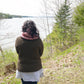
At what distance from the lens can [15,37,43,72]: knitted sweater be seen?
1.35m

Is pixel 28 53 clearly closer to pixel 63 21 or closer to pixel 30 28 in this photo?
pixel 30 28

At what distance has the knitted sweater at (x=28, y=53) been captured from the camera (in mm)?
1353

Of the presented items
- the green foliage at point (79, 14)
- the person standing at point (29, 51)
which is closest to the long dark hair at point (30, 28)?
the person standing at point (29, 51)

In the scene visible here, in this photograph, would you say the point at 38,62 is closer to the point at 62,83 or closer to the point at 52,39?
the point at 62,83

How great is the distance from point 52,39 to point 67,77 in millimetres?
10833

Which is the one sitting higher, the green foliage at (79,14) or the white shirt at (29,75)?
the green foliage at (79,14)

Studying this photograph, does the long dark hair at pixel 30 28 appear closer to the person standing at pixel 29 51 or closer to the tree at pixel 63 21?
the person standing at pixel 29 51

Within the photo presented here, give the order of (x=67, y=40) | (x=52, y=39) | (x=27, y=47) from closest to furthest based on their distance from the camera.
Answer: (x=27, y=47), (x=67, y=40), (x=52, y=39)

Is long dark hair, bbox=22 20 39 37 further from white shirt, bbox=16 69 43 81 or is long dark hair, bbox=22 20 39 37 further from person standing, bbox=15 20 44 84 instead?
white shirt, bbox=16 69 43 81

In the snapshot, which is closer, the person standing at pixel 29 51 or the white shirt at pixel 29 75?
the person standing at pixel 29 51

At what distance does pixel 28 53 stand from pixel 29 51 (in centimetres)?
4

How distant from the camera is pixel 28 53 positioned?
4.60ft

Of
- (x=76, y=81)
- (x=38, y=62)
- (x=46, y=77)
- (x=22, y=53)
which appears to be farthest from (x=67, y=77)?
(x=22, y=53)

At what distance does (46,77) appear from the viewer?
108 inches
